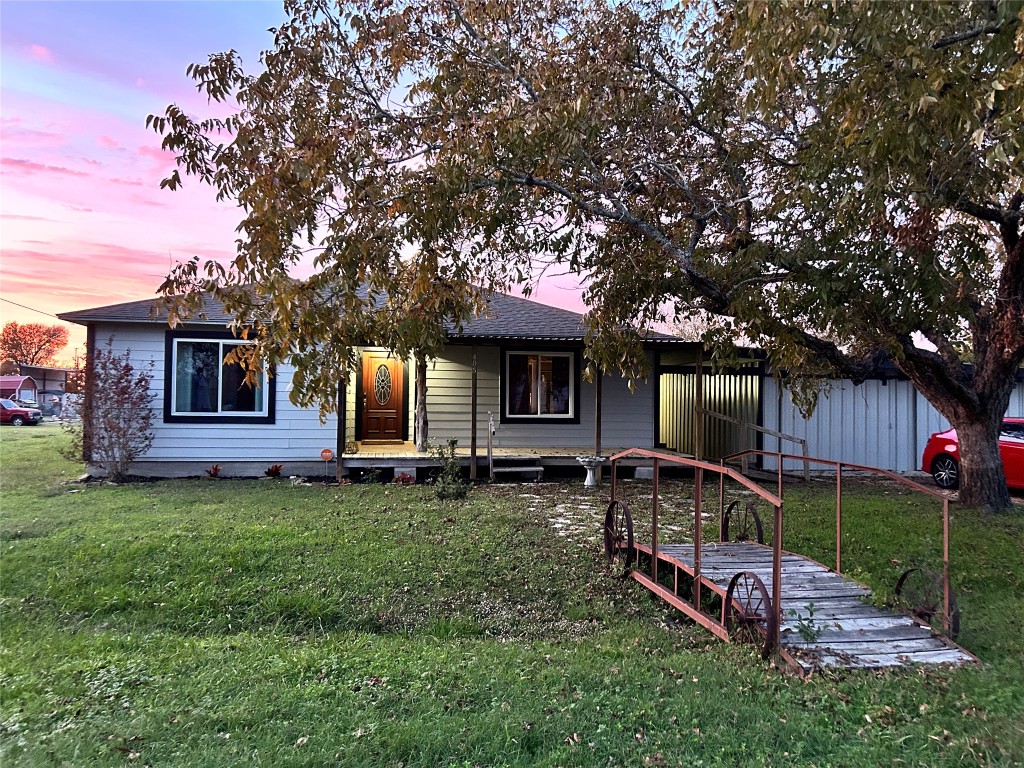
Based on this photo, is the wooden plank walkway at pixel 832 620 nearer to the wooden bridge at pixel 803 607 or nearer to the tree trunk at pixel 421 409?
the wooden bridge at pixel 803 607

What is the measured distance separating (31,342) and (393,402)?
59862 millimetres

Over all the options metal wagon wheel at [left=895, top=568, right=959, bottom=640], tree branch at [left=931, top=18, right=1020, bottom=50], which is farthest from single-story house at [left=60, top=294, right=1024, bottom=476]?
tree branch at [left=931, top=18, right=1020, bottom=50]

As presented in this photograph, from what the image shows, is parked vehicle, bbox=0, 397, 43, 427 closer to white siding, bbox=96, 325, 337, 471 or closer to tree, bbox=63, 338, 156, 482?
tree, bbox=63, 338, 156, 482

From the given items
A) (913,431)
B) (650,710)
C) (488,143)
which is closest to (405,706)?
(650,710)

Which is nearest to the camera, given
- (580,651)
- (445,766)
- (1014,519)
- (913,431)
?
(445,766)

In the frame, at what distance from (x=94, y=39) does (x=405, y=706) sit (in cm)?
721

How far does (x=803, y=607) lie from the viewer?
5.26 metres

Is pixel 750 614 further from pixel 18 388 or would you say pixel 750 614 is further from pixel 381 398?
pixel 18 388

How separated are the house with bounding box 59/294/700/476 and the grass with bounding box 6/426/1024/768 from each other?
3866 mm

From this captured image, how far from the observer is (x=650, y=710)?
3668 mm

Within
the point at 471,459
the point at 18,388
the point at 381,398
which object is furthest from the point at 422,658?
the point at 18,388

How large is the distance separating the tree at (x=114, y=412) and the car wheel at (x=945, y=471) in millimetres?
14723

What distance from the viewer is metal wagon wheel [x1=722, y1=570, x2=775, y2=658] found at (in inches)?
179

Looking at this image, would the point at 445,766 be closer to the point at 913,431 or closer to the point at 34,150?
the point at 34,150
